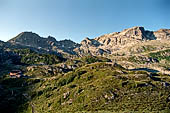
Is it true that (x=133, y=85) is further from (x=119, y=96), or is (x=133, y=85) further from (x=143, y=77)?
(x=143, y=77)

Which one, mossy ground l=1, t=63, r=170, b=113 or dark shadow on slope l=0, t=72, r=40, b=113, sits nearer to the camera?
mossy ground l=1, t=63, r=170, b=113

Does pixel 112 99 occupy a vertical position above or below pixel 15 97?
above

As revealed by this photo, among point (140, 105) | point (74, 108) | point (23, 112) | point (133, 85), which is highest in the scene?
point (133, 85)

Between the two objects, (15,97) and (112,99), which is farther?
(15,97)

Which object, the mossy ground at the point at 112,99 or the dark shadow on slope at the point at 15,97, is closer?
the mossy ground at the point at 112,99

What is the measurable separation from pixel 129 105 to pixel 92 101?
2629 cm

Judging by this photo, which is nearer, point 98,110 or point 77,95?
point 98,110

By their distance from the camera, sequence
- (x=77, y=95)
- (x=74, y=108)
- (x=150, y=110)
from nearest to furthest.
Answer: (x=150, y=110)
(x=74, y=108)
(x=77, y=95)

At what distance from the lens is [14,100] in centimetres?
12731

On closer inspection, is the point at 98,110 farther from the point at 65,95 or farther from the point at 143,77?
the point at 143,77

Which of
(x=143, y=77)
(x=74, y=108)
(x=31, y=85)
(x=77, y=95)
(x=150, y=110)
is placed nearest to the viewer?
(x=150, y=110)

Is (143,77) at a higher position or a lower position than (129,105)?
higher

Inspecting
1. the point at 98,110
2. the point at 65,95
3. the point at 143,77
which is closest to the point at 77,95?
the point at 65,95

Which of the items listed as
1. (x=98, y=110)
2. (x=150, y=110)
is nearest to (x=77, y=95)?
(x=98, y=110)
